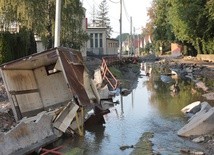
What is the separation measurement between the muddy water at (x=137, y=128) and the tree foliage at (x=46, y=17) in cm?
1212

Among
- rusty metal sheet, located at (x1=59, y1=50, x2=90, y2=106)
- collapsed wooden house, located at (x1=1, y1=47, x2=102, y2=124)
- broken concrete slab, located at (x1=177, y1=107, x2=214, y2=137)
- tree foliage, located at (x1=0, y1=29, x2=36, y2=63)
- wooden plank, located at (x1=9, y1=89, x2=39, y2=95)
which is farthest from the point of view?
tree foliage, located at (x1=0, y1=29, x2=36, y2=63)

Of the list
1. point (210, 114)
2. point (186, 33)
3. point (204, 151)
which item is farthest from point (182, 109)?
point (186, 33)

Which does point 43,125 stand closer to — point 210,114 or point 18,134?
point 18,134

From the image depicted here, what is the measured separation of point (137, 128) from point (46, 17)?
21321 mm

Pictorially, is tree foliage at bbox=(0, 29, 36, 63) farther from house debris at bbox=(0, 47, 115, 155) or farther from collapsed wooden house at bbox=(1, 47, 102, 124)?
house debris at bbox=(0, 47, 115, 155)

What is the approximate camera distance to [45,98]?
16750 mm

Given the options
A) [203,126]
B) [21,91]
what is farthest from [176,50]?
[203,126]

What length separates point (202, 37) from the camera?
5634 centimetres

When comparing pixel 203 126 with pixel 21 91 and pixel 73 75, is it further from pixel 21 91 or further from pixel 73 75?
pixel 21 91

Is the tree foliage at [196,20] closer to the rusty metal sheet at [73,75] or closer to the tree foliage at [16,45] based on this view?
the tree foliage at [16,45]

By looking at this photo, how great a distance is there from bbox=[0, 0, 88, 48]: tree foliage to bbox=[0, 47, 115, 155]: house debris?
15774mm

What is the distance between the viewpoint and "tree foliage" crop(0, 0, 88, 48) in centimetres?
3191

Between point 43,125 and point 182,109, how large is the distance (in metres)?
8.25

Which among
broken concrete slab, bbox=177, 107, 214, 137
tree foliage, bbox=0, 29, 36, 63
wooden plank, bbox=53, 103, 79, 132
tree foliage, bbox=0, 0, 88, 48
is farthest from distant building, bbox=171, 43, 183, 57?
wooden plank, bbox=53, 103, 79, 132
